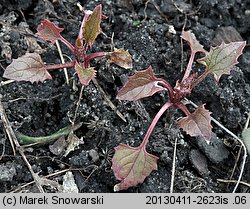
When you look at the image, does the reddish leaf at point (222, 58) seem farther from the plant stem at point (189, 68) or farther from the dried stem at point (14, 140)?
the dried stem at point (14, 140)

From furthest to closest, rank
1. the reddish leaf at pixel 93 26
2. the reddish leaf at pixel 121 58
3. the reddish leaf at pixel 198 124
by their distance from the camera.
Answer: the reddish leaf at pixel 121 58
the reddish leaf at pixel 93 26
the reddish leaf at pixel 198 124

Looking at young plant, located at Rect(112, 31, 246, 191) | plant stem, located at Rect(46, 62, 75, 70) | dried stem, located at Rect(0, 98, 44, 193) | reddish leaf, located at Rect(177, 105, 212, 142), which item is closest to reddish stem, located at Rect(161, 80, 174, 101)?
young plant, located at Rect(112, 31, 246, 191)

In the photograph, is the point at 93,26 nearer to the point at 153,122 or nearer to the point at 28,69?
the point at 28,69

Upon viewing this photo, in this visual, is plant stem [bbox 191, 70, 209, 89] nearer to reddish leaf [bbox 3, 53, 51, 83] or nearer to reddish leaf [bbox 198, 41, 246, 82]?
reddish leaf [bbox 198, 41, 246, 82]

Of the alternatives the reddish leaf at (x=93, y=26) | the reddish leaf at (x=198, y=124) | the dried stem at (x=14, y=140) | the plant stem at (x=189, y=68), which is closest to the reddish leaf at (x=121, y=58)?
the reddish leaf at (x=93, y=26)

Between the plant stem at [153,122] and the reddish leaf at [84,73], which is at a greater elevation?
the reddish leaf at [84,73]

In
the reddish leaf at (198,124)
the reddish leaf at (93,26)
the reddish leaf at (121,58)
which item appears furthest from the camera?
the reddish leaf at (121,58)

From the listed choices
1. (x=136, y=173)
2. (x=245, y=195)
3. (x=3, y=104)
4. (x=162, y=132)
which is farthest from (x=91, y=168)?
(x=245, y=195)
